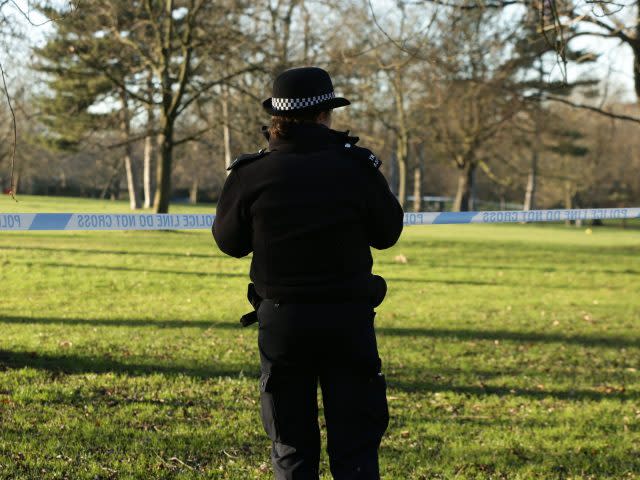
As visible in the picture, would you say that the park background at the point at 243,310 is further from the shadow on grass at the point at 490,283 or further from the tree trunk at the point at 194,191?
the tree trunk at the point at 194,191

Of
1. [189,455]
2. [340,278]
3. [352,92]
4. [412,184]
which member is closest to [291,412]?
[340,278]

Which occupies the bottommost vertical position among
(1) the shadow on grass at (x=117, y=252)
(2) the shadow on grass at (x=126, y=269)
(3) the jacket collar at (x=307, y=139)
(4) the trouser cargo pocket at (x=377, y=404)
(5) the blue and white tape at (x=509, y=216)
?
(2) the shadow on grass at (x=126, y=269)

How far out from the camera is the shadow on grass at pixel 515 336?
8891 mm

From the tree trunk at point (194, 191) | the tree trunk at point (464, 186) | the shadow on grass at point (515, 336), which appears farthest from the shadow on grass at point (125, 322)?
the tree trunk at point (194, 191)

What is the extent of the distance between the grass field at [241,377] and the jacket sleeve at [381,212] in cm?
196

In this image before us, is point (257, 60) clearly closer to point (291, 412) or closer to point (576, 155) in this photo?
point (291, 412)

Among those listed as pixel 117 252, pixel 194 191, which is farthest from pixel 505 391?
pixel 194 191

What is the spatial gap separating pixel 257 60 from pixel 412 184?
49.4 m

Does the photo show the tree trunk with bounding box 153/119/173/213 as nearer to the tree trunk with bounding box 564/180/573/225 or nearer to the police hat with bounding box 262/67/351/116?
the police hat with bounding box 262/67/351/116

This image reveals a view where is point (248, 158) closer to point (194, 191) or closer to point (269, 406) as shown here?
point (269, 406)

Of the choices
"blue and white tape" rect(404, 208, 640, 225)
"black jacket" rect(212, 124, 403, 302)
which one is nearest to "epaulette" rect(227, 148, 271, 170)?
"black jacket" rect(212, 124, 403, 302)

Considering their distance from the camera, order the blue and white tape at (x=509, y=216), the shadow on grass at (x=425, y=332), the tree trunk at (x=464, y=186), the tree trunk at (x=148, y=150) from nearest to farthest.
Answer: the blue and white tape at (x=509, y=216), the shadow on grass at (x=425, y=332), the tree trunk at (x=148, y=150), the tree trunk at (x=464, y=186)

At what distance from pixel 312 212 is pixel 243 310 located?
7.96 m

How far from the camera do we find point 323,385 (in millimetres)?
2729
